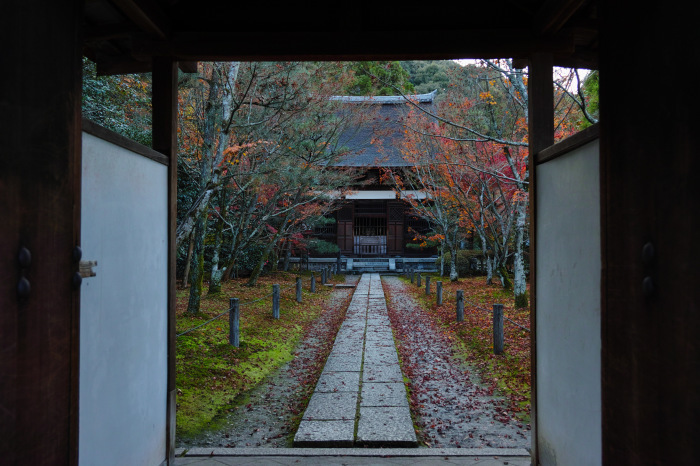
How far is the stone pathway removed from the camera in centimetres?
392

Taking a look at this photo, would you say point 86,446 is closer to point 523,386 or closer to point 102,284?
point 102,284

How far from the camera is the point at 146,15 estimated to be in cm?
295

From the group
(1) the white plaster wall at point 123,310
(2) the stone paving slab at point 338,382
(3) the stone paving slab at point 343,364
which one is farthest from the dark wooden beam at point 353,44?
(3) the stone paving slab at point 343,364

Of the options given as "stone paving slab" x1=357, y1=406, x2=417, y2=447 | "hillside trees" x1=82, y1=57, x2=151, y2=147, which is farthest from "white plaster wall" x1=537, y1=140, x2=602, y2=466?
"hillside trees" x1=82, y1=57, x2=151, y2=147

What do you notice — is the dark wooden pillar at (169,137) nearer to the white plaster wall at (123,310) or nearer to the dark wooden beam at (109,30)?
the white plaster wall at (123,310)

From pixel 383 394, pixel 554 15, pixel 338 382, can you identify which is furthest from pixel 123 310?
pixel 338 382

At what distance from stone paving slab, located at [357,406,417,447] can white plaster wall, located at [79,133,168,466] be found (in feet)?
5.24

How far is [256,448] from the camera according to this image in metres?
3.74
